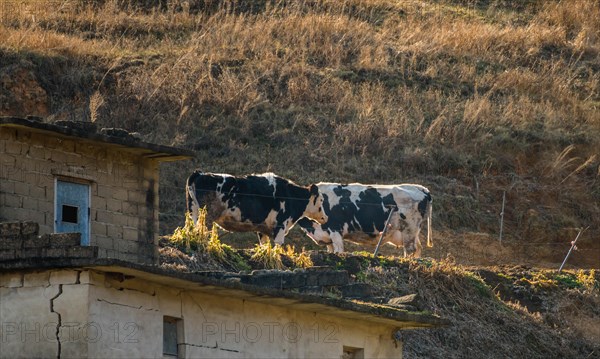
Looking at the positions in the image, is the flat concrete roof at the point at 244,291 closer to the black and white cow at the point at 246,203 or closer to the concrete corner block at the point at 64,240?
the concrete corner block at the point at 64,240

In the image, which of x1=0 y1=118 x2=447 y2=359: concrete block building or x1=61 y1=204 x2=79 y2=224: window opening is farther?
x1=61 y1=204 x2=79 y2=224: window opening

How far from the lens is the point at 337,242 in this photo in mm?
41156

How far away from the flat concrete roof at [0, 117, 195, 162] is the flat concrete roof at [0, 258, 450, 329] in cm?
362

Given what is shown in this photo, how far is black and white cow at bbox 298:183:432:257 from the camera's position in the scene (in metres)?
41.5

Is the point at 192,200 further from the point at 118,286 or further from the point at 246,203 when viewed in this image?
the point at 118,286

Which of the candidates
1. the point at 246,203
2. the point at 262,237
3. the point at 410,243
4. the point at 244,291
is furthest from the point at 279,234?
the point at 244,291

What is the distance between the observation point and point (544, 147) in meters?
51.9

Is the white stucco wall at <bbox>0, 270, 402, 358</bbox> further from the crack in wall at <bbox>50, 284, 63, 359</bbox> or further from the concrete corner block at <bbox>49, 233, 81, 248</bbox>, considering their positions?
the concrete corner block at <bbox>49, 233, 81, 248</bbox>

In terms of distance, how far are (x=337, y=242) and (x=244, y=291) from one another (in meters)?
16.4

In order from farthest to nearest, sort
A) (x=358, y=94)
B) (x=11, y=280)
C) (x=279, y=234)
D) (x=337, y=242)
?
(x=358, y=94), (x=337, y=242), (x=279, y=234), (x=11, y=280)

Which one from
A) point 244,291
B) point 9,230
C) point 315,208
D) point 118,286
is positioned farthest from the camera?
point 315,208

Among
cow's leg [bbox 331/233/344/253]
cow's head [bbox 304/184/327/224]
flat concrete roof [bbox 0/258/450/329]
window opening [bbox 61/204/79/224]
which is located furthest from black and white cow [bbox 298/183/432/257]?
window opening [bbox 61/204/79/224]

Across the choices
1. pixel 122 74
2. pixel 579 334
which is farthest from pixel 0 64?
pixel 579 334

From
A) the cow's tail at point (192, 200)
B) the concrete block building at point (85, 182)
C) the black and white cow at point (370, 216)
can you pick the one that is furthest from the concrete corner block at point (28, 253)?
the black and white cow at point (370, 216)
